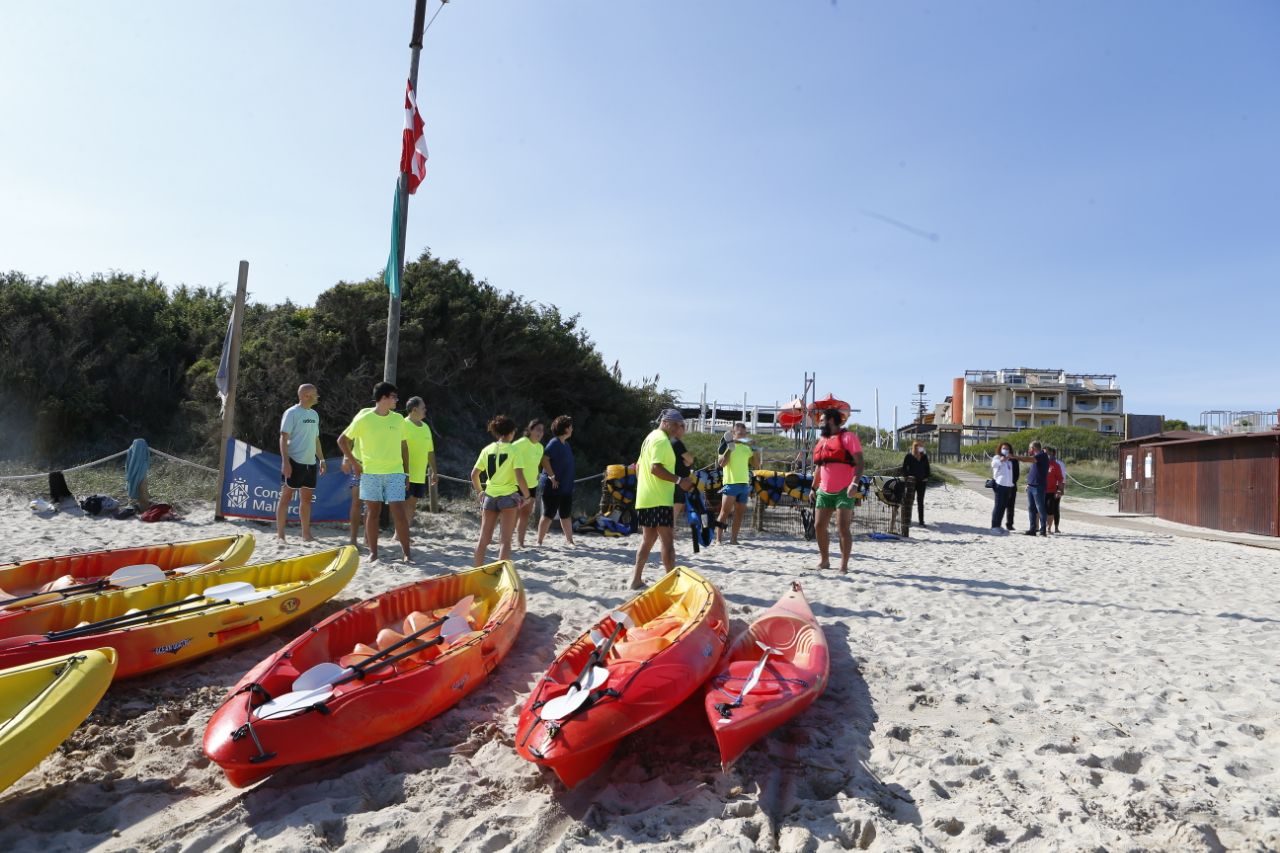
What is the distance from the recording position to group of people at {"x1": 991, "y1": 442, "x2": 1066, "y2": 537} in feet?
41.2

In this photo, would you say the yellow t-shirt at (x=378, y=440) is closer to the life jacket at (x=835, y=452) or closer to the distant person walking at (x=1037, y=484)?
the life jacket at (x=835, y=452)

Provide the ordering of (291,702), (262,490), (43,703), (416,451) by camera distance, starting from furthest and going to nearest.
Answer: (262,490) → (416,451) → (291,702) → (43,703)

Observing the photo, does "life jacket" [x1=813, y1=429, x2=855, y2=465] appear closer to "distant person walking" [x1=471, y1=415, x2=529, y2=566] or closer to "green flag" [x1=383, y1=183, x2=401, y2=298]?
"distant person walking" [x1=471, y1=415, x2=529, y2=566]

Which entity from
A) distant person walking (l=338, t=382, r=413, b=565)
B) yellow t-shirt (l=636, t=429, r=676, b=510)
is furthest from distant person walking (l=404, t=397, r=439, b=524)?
yellow t-shirt (l=636, t=429, r=676, b=510)

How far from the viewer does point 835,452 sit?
24.8 feet

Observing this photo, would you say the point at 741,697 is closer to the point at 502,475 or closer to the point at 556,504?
the point at 502,475

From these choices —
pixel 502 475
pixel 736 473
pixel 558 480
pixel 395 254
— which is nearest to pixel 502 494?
pixel 502 475

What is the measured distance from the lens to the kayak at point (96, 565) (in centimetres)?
518

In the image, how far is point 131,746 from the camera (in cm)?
362

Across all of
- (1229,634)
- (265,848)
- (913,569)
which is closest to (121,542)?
(265,848)

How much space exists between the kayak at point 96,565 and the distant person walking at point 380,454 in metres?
1.10

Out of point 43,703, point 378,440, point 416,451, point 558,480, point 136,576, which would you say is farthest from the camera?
point 558,480

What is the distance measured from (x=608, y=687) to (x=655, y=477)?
3096mm

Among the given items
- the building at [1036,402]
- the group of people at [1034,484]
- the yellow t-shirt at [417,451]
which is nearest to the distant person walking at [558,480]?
the yellow t-shirt at [417,451]
